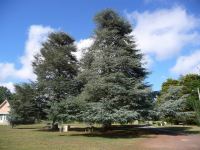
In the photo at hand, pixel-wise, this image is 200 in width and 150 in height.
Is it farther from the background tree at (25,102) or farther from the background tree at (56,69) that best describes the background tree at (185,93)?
the background tree at (25,102)

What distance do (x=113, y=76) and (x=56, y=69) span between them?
13360 mm

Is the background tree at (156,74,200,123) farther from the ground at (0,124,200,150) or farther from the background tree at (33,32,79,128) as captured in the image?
the background tree at (33,32,79,128)

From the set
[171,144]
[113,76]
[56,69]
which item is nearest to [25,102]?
[56,69]

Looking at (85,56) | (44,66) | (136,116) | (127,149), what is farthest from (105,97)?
(44,66)

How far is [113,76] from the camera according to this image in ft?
89.5

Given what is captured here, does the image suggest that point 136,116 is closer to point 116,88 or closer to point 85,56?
point 116,88

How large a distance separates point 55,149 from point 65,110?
1168 cm

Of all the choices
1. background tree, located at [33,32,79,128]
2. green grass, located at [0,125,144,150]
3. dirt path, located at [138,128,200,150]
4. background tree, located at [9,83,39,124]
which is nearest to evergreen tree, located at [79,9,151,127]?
green grass, located at [0,125,144,150]

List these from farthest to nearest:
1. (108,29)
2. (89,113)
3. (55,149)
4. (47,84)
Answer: (47,84)
(108,29)
(89,113)
(55,149)

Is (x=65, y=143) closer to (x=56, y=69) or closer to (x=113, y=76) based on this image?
(x=113, y=76)

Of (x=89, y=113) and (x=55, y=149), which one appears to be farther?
(x=89, y=113)

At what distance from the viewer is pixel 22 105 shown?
126ft

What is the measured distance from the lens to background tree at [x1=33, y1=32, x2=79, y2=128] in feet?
122

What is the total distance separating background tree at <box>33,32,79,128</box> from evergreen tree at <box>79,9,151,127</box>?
6.92 m
